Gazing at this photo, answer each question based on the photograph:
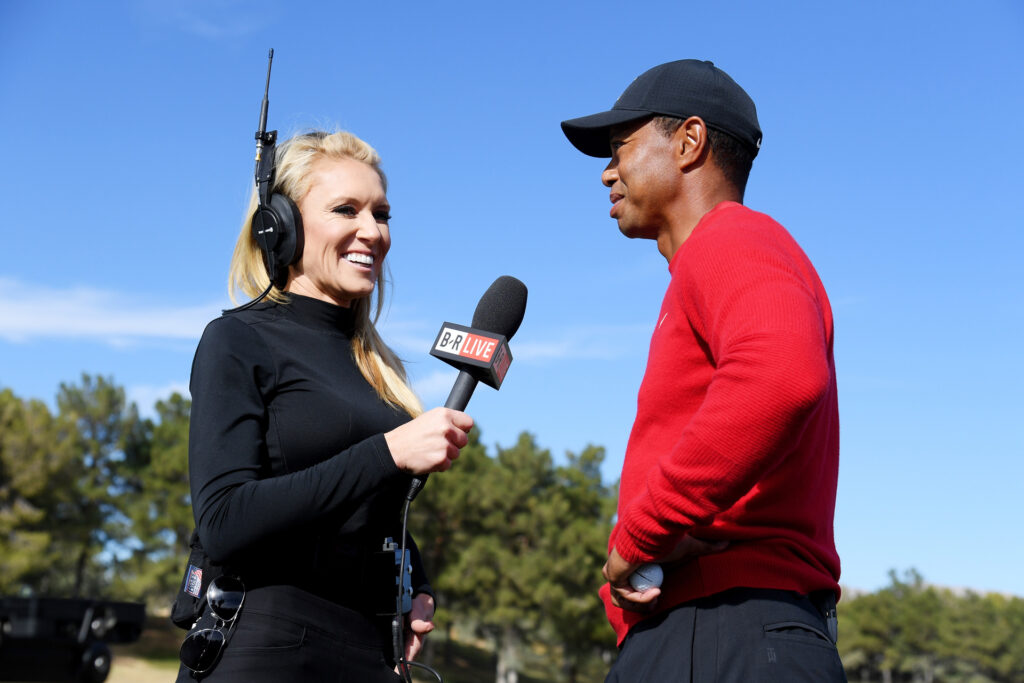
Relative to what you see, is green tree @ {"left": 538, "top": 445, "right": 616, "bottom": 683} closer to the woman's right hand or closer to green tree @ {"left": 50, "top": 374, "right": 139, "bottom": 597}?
green tree @ {"left": 50, "top": 374, "right": 139, "bottom": 597}

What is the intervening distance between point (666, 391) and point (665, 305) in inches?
12.1

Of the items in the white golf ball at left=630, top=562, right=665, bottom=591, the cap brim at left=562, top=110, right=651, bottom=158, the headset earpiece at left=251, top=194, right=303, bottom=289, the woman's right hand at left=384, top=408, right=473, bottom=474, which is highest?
the cap brim at left=562, top=110, right=651, bottom=158

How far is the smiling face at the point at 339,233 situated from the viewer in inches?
155

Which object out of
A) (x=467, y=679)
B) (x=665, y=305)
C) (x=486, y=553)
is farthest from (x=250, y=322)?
(x=467, y=679)

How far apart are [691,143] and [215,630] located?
2301mm

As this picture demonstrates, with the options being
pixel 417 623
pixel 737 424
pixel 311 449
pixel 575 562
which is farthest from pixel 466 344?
pixel 575 562

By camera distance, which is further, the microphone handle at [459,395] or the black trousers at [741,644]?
the microphone handle at [459,395]

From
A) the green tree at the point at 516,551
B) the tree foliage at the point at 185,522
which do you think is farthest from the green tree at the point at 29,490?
the green tree at the point at 516,551

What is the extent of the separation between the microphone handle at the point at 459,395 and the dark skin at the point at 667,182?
2.52 feet

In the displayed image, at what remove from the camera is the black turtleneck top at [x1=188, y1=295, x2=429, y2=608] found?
3184 mm

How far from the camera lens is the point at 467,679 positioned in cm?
6047

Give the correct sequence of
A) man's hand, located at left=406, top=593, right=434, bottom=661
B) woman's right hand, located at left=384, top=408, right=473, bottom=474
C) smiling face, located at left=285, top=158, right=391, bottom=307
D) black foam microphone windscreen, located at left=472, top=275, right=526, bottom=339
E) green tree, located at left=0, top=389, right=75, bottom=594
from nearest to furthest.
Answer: woman's right hand, located at left=384, top=408, right=473, bottom=474, black foam microphone windscreen, located at left=472, top=275, right=526, bottom=339, man's hand, located at left=406, top=593, right=434, bottom=661, smiling face, located at left=285, top=158, right=391, bottom=307, green tree, located at left=0, top=389, right=75, bottom=594

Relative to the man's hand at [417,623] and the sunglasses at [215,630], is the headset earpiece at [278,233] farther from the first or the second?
the man's hand at [417,623]

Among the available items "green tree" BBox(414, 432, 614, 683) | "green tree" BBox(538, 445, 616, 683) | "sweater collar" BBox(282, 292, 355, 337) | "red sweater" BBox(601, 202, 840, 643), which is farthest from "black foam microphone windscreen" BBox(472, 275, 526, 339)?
"green tree" BBox(538, 445, 616, 683)
